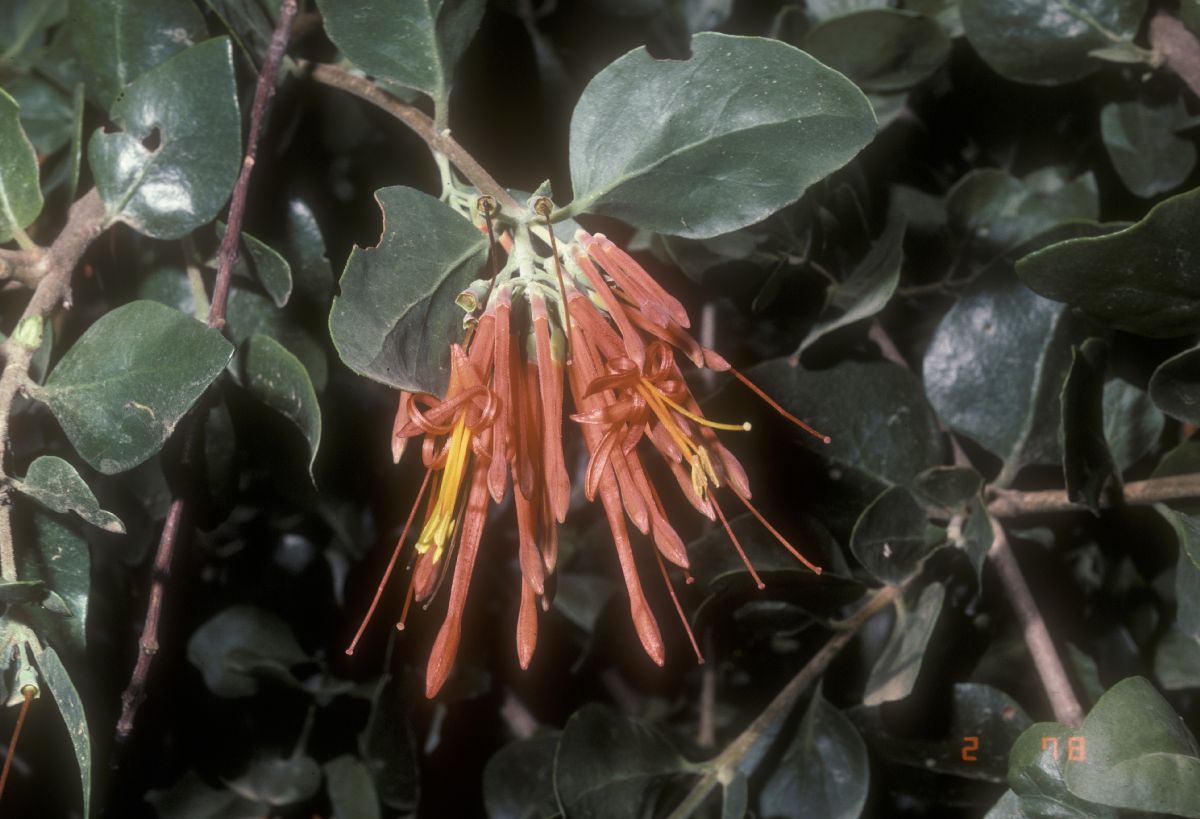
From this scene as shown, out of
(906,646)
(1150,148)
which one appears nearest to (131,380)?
(906,646)

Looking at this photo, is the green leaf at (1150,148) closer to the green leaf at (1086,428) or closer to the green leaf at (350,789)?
the green leaf at (1086,428)

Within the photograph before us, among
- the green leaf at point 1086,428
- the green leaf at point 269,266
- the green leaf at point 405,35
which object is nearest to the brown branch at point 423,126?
the green leaf at point 405,35

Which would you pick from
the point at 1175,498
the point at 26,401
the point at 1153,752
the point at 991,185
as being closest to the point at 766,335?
the point at 991,185

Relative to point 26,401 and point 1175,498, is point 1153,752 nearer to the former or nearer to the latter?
point 1175,498

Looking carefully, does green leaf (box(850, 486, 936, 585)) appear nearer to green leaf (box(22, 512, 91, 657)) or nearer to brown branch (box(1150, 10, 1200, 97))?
brown branch (box(1150, 10, 1200, 97))

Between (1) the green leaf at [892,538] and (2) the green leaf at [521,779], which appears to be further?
(2) the green leaf at [521,779]

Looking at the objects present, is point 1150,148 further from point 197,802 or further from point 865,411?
point 197,802

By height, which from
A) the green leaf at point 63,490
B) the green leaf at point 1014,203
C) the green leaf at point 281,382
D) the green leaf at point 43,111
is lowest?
the green leaf at point 1014,203
